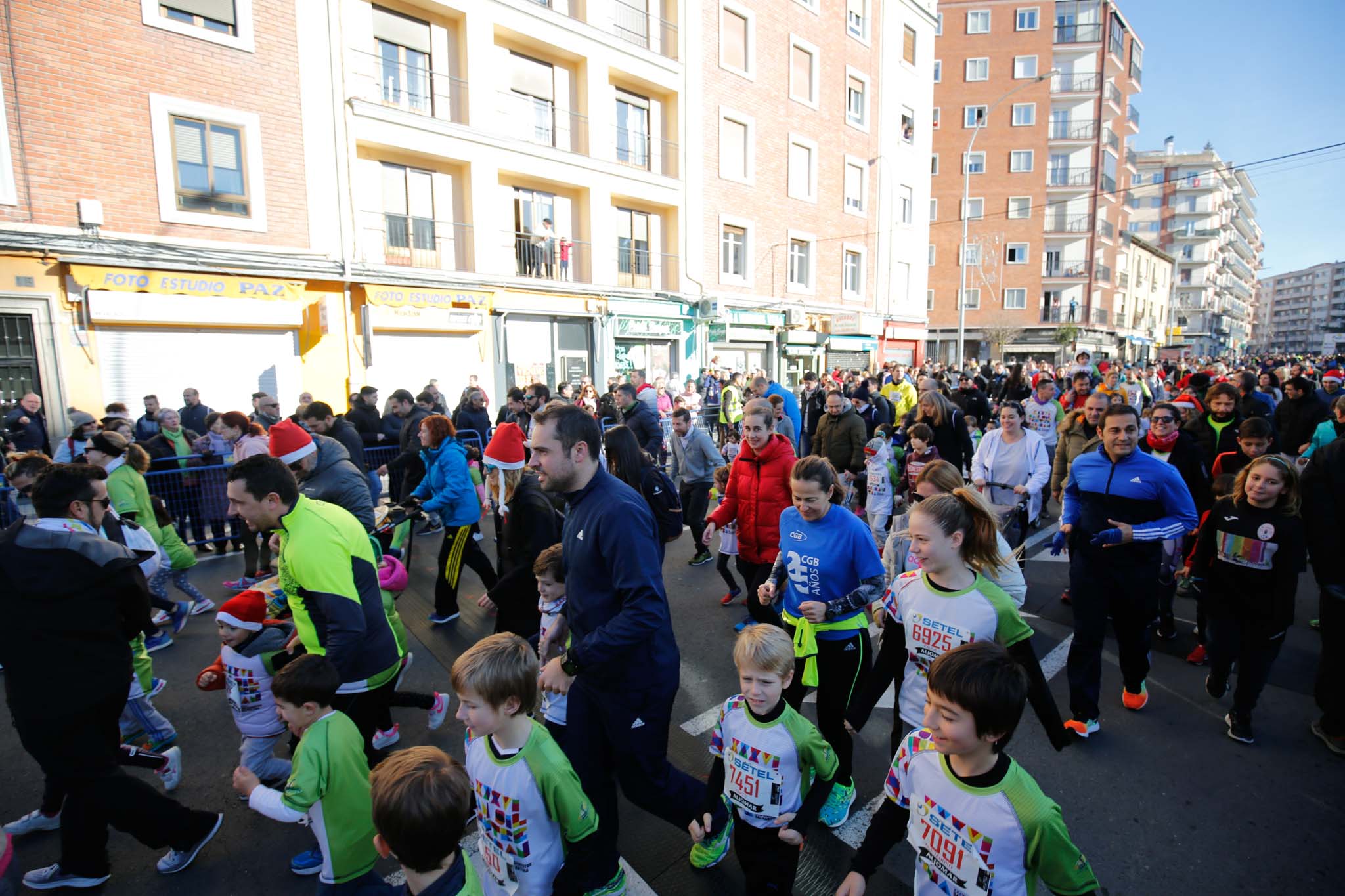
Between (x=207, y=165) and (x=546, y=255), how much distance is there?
8.05m

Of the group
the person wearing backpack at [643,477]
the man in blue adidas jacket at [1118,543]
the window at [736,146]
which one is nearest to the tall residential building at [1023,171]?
the window at [736,146]

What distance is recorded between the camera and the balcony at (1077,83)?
4209cm

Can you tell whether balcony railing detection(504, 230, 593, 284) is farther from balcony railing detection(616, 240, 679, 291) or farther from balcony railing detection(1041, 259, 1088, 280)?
balcony railing detection(1041, 259, 1088, 280)

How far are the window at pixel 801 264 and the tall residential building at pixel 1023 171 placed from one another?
65.1 ft

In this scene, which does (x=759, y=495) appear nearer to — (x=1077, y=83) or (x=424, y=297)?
(x=424, y=297)

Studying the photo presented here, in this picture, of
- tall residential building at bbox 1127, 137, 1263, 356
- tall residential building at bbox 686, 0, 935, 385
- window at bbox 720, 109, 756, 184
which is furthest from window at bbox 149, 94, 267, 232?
tall residential building at bbox 1127, 137, 1263, 356

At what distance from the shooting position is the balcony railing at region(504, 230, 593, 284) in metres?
18.1

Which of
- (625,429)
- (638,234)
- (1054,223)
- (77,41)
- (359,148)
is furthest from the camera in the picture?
(1054,223)

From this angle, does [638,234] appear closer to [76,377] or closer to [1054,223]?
[76,377]

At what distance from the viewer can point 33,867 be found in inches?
122

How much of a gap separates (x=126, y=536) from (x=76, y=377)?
10102 millimetres

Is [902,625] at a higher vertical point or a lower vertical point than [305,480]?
lower

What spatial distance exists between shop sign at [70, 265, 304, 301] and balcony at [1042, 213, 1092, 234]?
150ft

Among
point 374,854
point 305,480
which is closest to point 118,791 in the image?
point 374,854
